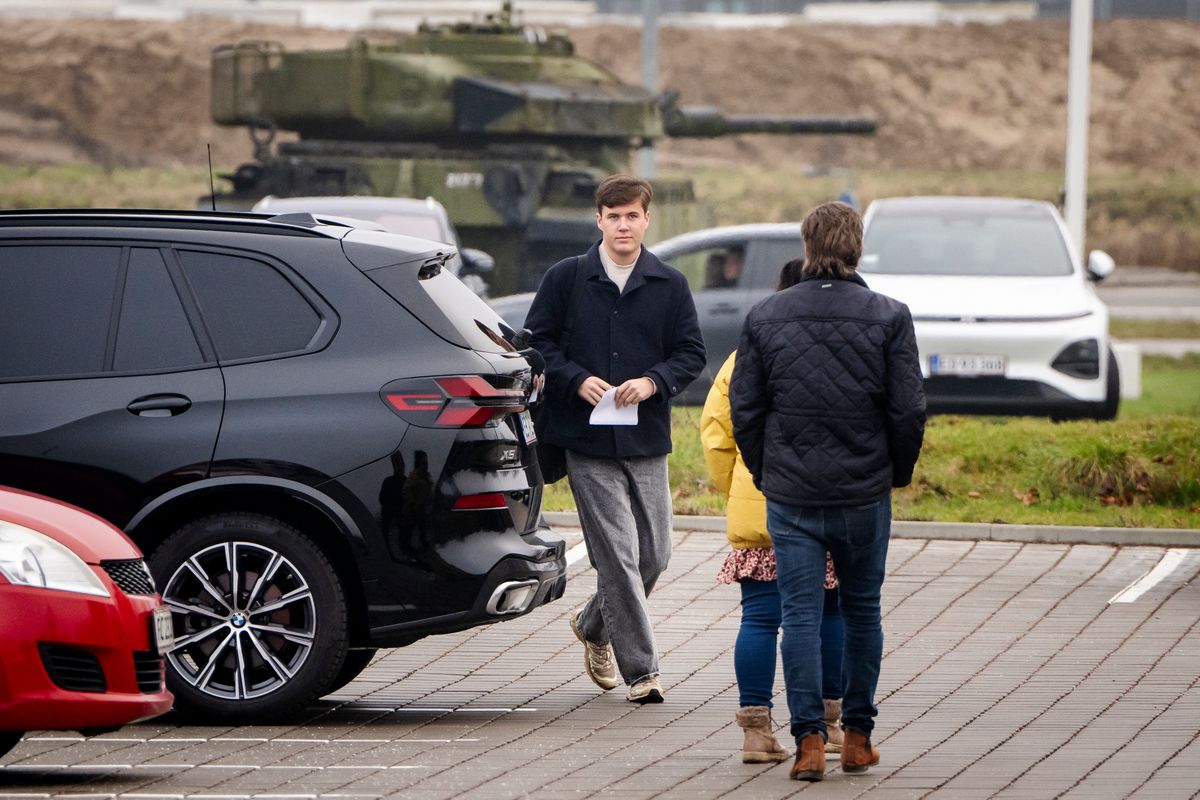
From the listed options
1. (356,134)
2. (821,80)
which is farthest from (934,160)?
(356,134)

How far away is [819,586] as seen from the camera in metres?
6.38

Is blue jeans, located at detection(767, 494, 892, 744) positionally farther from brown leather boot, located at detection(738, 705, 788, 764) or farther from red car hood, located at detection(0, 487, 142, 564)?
red car hood, located at detection(0, 487, 142, 564)

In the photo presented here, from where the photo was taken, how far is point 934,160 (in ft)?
260

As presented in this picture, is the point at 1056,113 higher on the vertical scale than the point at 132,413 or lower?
lower

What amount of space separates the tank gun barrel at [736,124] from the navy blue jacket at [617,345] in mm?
23061

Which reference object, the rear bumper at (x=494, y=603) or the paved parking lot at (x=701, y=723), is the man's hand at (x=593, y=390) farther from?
the paved parking lot at (x=701, y=723)

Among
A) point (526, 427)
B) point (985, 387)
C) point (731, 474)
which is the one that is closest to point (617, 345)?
point (526, 427)

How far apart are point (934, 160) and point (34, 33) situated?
34.2 metres

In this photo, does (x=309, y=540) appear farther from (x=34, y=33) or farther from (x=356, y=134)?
(x=34, y=33)

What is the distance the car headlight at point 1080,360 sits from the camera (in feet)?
49.1

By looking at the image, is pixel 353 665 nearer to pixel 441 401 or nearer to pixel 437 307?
pixel 441 401

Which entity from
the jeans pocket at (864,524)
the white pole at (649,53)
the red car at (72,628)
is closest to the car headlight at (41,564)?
the red car at (72,628)

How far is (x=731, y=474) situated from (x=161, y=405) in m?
1.92

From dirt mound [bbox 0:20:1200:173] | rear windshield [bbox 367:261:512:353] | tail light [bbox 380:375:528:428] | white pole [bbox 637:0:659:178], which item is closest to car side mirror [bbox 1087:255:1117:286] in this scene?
rear windshield [bbox 367:261:512:353]
